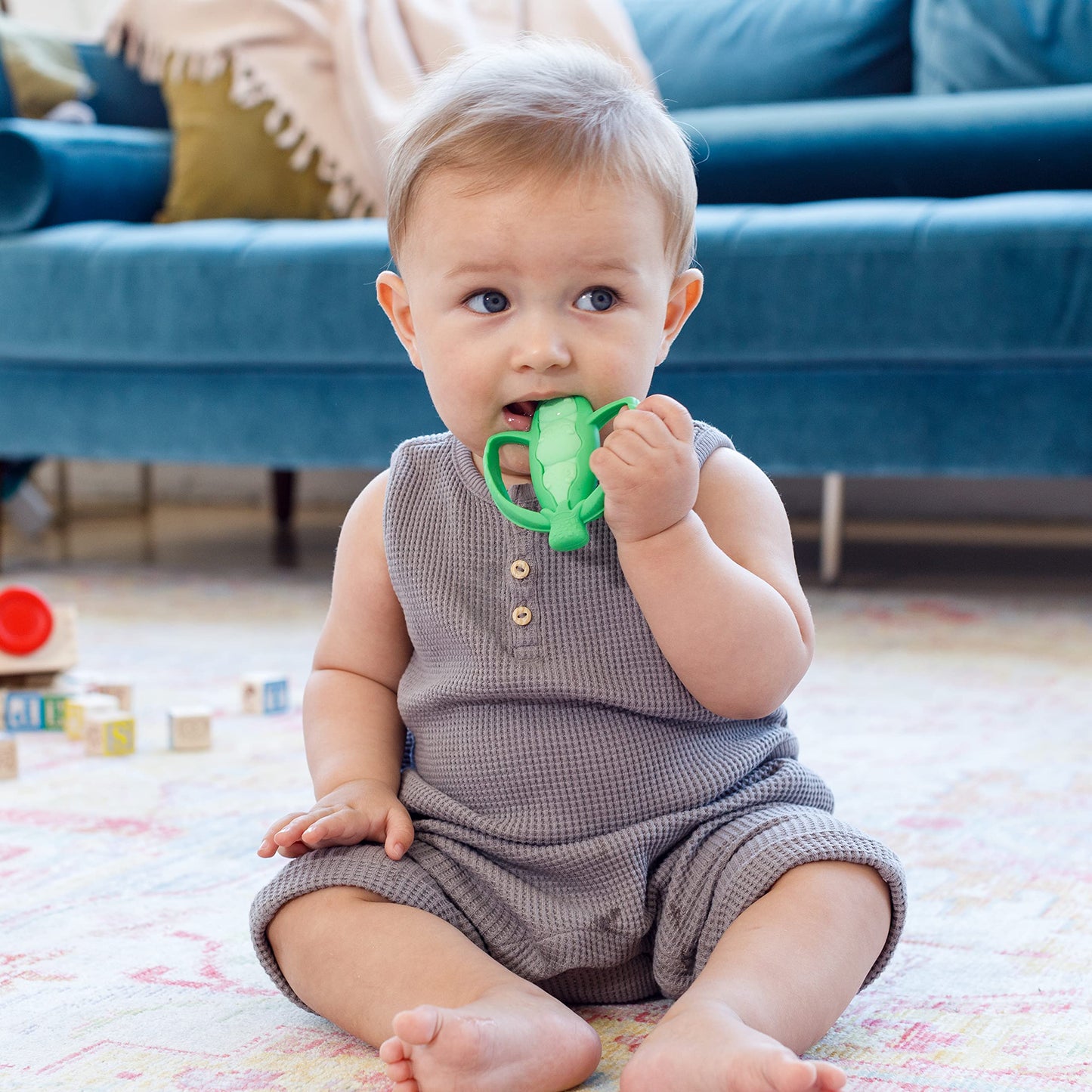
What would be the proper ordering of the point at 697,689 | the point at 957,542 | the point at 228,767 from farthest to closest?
the point at 957,542 < the point at 228,767 < the point at 697,689

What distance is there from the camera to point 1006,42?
80.1 inches

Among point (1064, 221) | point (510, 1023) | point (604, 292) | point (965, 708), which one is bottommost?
point (965, 708)

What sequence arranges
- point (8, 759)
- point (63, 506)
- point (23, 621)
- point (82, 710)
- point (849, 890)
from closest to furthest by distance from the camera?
point (849, 890) < point (8, 759) < point (82, 710) < point (23, 621) < point (63, 506)

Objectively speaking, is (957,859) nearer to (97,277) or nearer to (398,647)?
(398,647)

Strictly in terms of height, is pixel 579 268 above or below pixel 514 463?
above

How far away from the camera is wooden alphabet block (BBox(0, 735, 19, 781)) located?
3.41ft

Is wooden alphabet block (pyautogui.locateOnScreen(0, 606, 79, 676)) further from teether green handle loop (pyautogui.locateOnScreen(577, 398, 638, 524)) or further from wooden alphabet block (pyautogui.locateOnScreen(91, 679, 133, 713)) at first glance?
teether green handle loop (pyautogui.locateOnScreen(577, 398, 638, 524))

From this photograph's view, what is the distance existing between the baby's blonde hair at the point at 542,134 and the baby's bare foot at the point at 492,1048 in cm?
37

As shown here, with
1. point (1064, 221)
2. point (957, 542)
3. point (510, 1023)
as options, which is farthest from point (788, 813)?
point (957, 542)

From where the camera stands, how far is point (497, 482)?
0.70 meters

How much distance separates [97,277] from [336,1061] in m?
1.51

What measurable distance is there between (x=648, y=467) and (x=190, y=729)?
0.62 metres

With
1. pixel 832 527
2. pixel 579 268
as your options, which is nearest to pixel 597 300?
pixel 579 268

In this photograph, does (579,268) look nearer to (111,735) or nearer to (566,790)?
(566,790)
